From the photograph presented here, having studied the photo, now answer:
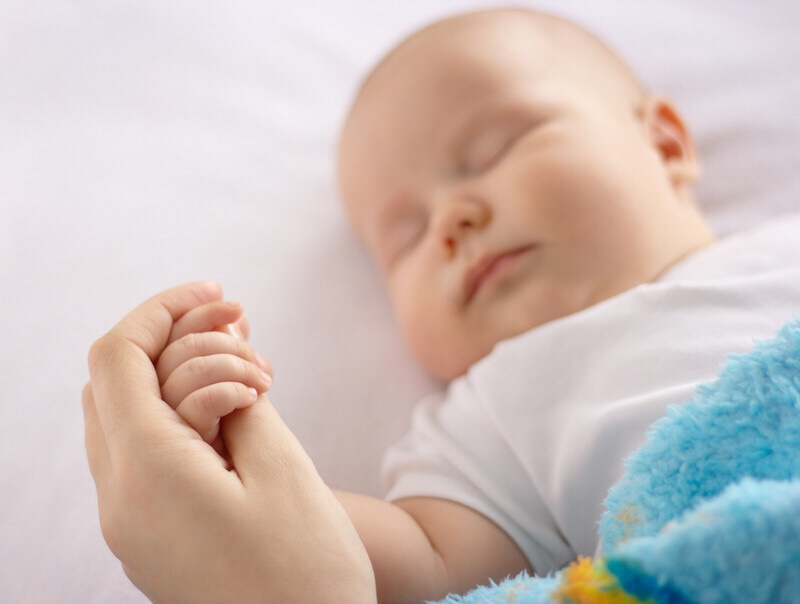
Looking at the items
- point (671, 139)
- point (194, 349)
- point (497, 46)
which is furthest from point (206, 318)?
point (671, 139)

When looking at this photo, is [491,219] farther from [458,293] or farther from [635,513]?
[635,513]

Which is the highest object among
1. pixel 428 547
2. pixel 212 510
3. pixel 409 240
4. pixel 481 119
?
pixel 481 119

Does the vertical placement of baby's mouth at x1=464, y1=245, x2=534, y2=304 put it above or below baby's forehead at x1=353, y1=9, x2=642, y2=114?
below

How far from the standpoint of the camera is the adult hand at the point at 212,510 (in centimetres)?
77

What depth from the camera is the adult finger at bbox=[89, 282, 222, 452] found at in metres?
0.83

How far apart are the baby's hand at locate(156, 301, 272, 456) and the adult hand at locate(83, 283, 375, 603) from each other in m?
0.02

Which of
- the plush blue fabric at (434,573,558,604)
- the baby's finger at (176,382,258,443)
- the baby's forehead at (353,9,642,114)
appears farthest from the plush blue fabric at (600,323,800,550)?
the baby's forehead at (353,9,642,114)

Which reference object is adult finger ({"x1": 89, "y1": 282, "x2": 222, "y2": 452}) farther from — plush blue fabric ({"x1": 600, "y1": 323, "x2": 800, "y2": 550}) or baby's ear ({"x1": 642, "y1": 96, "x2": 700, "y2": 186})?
baby's ear ({"x1": 642, "y1": 96, "x2": 700, "y2": 186})

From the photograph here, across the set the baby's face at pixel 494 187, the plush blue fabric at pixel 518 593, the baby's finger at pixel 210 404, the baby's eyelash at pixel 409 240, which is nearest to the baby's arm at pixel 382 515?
the baby's finger at pixel 210 404

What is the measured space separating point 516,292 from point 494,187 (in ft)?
0.48

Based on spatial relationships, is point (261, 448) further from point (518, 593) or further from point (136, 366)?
point (518, 593)

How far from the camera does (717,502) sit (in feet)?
2.21

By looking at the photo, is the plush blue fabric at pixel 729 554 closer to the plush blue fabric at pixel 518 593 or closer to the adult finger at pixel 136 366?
the plush blue fabric at pixel 518 593

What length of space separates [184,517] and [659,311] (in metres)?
0.61
